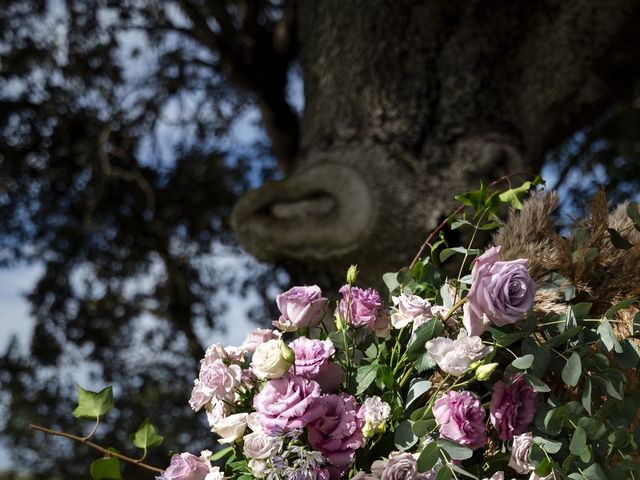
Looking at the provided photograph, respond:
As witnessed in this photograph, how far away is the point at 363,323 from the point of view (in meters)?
1.50

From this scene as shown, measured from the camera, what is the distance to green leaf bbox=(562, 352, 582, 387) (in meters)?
1.31

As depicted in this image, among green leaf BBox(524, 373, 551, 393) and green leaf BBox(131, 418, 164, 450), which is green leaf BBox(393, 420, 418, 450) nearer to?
green leaf BBox(524, 373, 551, 393)

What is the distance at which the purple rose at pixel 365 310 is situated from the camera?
1493 millimetres

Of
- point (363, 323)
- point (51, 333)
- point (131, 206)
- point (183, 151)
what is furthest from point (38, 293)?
point (363, 323)

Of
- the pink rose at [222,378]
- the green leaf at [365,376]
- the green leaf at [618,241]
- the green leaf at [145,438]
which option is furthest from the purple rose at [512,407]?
the green leaf at [145,438]

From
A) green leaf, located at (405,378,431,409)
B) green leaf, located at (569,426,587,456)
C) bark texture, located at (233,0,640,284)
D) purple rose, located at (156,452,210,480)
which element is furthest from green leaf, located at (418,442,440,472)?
bark texture, located at (233,0,640,284)

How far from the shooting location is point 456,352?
4.34 ft

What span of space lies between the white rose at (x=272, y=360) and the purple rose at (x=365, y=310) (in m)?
0.17

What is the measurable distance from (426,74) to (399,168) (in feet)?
1.55

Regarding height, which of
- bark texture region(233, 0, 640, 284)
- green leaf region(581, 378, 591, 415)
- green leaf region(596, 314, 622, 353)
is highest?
bark texture region(233, 0, 640, 284)

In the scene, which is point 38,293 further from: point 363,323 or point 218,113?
point 363,323

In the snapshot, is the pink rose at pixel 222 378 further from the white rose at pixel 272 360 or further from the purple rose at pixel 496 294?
the purple rose at pixel 496 294

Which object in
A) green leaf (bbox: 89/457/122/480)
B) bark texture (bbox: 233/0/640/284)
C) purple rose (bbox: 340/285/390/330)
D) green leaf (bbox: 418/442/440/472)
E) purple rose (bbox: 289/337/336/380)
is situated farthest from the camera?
bark texture (bbox: 233/0/640/284)

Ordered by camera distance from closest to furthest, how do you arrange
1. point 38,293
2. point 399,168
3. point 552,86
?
1. point 399,168
2. point 552,86
3. point 38,293
